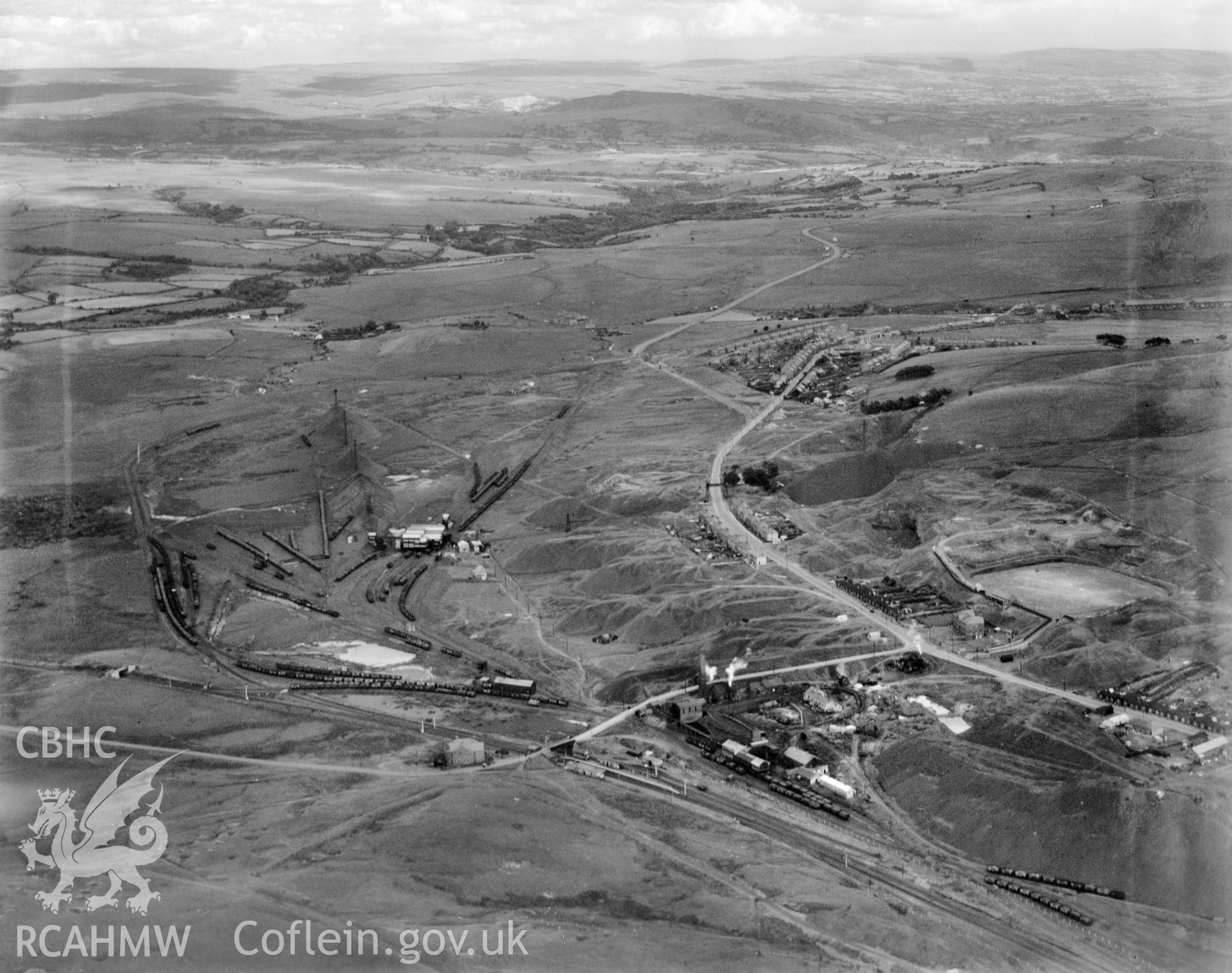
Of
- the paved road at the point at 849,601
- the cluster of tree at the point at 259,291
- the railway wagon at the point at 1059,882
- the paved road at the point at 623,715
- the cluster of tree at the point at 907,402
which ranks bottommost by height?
the paved road at the point at 623,715

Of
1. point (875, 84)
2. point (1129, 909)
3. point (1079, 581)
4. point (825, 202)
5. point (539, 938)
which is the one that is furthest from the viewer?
point (875, 84)

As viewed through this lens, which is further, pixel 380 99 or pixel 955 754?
pixel 380 99

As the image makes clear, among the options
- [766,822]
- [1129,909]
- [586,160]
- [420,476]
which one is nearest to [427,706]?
[766,822]

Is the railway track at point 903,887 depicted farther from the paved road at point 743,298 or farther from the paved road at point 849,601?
the paved road at point 743,298

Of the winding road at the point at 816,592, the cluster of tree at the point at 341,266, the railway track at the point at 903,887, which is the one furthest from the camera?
the cluster of tree at the point at 341,266

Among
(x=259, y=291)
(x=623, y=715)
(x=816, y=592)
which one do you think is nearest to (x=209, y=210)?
(x=259, y=291)

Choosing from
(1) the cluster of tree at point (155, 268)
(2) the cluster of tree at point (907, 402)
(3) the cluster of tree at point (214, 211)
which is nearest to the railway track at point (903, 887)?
(2) the cluster of tree at point (907, 402)

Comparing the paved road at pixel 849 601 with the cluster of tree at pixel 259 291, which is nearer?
the paved road at pixel 849 601

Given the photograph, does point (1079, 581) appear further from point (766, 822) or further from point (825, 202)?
point (825, 202)
